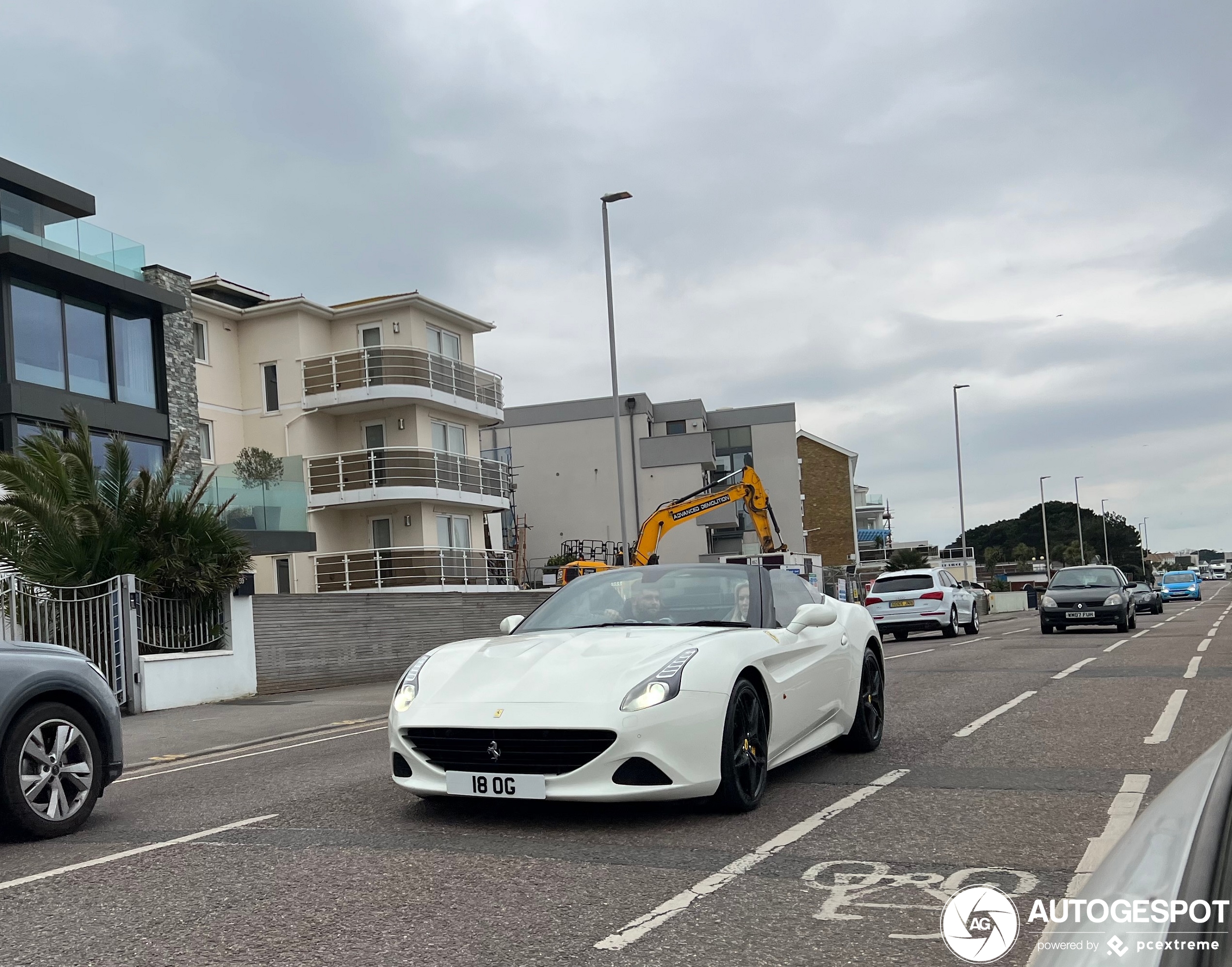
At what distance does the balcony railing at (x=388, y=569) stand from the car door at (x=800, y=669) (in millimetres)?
27424

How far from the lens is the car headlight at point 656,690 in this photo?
18.5 ft

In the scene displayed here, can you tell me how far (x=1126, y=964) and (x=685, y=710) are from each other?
4133mm

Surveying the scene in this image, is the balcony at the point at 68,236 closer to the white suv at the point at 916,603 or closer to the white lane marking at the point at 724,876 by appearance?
the white suv at the point at 916,603

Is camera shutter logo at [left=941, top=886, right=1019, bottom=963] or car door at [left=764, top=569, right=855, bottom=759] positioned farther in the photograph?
car door at [left=764, top=569, right=855, bottom=759]

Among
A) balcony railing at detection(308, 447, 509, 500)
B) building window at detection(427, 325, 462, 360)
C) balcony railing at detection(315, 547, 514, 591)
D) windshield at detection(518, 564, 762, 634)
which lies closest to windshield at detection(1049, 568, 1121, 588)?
balcony railing at detection(315, 547, 514, 591)

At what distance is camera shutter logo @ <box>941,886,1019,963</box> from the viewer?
385cm

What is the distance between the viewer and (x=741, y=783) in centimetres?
601

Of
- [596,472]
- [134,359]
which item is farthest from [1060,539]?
[134,359]

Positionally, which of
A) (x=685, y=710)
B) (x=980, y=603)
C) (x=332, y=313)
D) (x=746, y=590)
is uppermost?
(x=332, y=313)

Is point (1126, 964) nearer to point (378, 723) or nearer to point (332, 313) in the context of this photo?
point (378, 723)

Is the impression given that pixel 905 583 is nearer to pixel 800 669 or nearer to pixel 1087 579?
pixel 1087 579

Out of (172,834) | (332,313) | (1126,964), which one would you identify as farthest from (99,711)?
(332,313)

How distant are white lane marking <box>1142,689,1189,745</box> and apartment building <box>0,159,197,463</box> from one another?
18.5 metres

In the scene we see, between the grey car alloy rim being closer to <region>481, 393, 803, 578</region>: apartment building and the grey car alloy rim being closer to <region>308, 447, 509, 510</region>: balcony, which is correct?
<region>308, 447, 509, 510</region>: balcony
